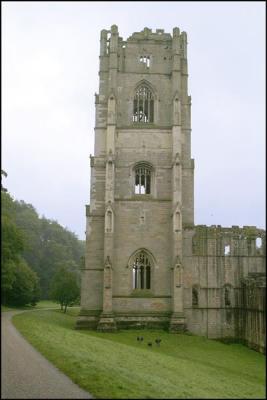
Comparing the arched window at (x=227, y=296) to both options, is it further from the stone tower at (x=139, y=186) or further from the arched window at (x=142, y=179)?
the arched window at (x=142, y=179)

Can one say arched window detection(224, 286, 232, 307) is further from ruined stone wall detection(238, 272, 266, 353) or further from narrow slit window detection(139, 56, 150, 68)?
narrow slit window detection(139, 56, 150, 68)

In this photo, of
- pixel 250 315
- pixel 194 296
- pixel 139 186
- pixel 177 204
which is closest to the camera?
pixel 250 315

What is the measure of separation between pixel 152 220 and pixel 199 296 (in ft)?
24.2

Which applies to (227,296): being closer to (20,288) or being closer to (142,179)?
(142,179)

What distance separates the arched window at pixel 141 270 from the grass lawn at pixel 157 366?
4.12m

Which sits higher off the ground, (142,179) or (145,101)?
(145,101)

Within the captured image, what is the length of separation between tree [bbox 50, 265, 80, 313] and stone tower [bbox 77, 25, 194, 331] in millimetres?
16512

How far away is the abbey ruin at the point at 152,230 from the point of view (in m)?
38.3

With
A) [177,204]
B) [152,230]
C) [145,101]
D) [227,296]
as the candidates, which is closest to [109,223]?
[152,230]

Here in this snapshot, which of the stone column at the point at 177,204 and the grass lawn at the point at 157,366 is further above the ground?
the stone column at the point at 177,204

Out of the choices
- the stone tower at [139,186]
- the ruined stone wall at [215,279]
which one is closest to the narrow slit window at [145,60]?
the stone tower at [139,186]

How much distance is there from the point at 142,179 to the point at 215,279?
34.7 feet

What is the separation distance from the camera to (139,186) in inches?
1641

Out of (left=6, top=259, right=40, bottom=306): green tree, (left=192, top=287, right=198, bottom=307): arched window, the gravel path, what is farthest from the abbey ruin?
the gravel path
